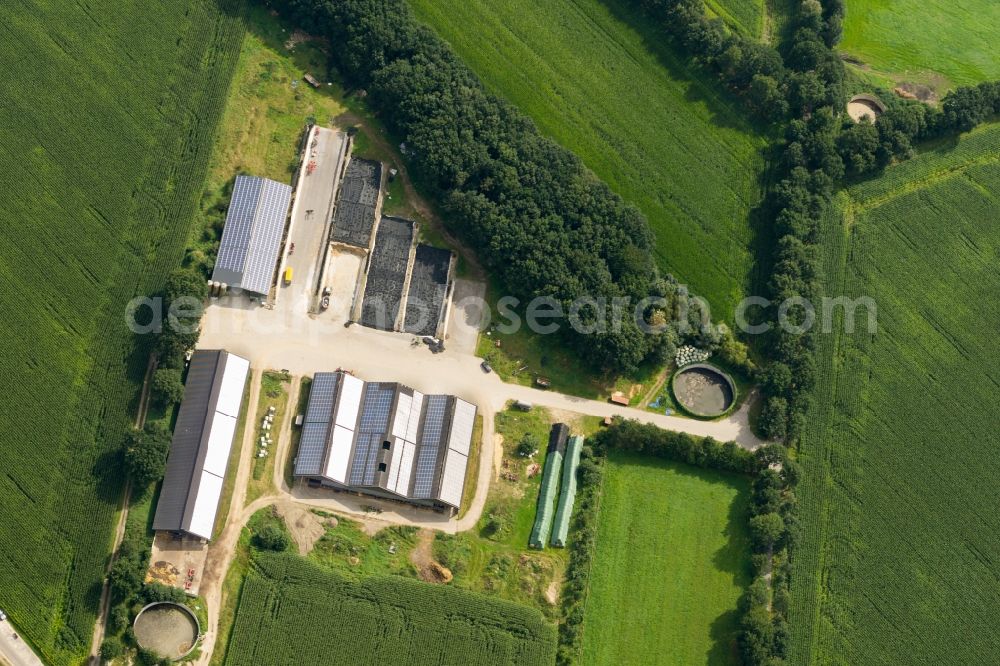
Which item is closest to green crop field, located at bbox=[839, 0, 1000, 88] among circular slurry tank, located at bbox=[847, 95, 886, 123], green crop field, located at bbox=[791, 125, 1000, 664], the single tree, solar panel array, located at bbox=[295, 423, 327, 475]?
circular slurry tank, located at bbox=[847, 95, 886, 123]

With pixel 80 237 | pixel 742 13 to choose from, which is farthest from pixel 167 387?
pixel 742 13

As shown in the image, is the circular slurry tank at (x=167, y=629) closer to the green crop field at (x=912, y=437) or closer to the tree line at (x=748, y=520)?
the tree line at (x=748, y=520)

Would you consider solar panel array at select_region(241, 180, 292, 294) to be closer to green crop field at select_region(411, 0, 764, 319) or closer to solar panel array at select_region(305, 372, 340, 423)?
solar panel array at select_region(305, 372, 340, 423)

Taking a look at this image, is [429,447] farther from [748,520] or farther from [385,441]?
[748,520]

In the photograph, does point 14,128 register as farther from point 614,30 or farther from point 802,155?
point 802,155

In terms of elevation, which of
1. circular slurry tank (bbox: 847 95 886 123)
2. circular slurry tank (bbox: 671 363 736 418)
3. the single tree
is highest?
circular slurry tank (bbox: 847 95 886 123)

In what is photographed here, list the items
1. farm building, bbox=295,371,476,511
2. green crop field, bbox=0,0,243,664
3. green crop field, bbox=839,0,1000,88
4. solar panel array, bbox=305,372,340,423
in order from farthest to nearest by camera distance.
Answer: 1. green crop field, bbox=839,0,1000,88
2. solar panel array, bbox=305,372,340,423
3. farm building, bbox=295,371,476,511
4. green crop field, bbox=0,0,243,664

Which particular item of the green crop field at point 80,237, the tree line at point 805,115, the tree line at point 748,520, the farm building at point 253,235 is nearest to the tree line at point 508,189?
the tree line at point 748,520
